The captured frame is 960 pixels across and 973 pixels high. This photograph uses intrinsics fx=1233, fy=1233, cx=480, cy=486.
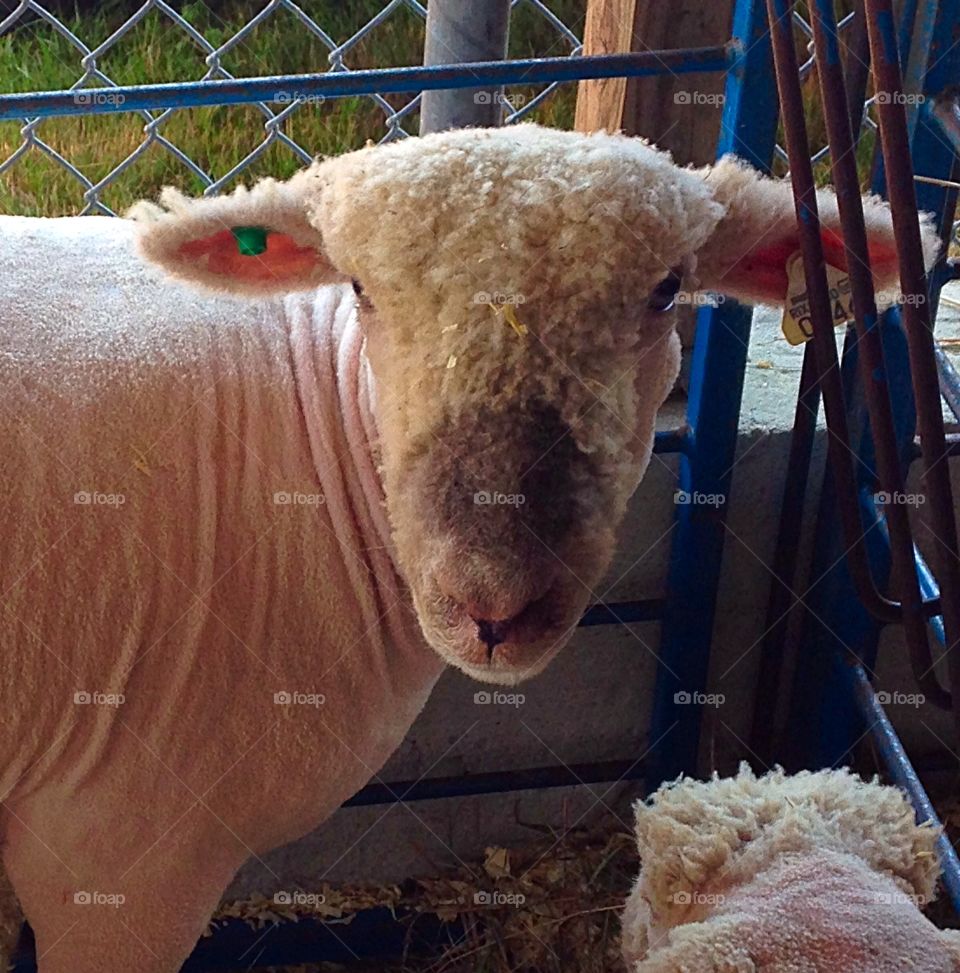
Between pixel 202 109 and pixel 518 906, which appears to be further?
pixel 202 109

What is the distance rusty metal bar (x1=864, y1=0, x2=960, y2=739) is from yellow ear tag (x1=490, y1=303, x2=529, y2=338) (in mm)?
488

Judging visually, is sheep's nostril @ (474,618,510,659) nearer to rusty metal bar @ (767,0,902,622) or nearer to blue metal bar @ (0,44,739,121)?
rusty metal bar @ (767,0,902,622)

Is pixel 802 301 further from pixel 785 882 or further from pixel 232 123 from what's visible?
pixel 232 123

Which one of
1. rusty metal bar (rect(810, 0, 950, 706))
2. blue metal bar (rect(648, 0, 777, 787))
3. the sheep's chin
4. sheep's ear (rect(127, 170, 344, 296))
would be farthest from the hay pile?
sheep's ear (rect(127, 170, 344, 296))

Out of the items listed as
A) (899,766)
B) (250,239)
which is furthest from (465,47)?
(899,766)

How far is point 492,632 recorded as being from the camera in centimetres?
134

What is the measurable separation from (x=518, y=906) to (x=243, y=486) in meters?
1.25

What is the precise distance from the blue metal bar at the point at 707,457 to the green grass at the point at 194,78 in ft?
3.61

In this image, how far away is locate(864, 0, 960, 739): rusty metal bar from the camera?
1.46 m

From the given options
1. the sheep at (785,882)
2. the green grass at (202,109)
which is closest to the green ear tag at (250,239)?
the sheep at (785,882)

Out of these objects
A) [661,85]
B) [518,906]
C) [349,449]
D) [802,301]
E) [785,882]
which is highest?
[661,85]

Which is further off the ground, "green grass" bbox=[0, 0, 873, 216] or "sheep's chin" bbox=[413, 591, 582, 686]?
"green grass" bbox=[0, 0, 873, 216]

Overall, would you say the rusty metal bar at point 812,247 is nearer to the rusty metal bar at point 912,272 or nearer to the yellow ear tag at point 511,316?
the rusty metal bar at point 912,272

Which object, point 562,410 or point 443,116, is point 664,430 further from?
point 562,410
